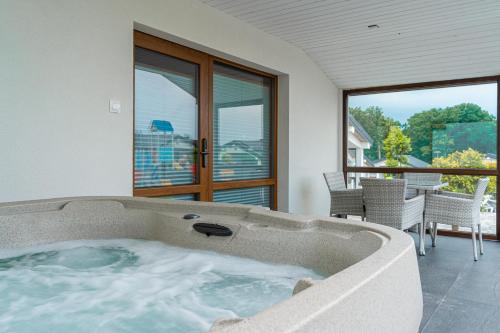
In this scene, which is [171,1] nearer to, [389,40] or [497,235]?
[389,40]

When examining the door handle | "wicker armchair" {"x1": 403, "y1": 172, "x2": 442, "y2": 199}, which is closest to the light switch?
the door handle

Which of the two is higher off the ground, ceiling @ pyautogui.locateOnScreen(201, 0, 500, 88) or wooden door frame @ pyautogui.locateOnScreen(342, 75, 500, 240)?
ceiling @ pyautogui.locateOnScreen(201, 0, 500, 88)

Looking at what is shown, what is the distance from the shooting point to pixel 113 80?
2.84 metres

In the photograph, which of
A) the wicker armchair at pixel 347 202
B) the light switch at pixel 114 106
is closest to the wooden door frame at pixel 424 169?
the wicker armchair at pixel 347 202

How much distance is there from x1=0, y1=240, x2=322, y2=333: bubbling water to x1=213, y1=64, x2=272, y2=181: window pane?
6.93ft

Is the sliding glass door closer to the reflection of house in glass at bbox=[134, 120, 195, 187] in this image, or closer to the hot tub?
the reflection of house in glass at bbox=[134, 120, 195, 187]

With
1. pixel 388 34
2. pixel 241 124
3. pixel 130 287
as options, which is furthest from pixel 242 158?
pixel 130 287

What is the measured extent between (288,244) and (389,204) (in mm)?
2277

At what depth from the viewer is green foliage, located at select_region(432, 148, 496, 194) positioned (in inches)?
191

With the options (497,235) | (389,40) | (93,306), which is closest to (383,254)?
(93,306)

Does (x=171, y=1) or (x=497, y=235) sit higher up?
(x=171, y=1)

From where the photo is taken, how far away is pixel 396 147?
17.9 ft

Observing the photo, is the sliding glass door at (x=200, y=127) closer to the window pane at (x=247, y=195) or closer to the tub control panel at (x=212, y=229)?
the window pane at (x=247, y=195)

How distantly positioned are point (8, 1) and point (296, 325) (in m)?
2.52
